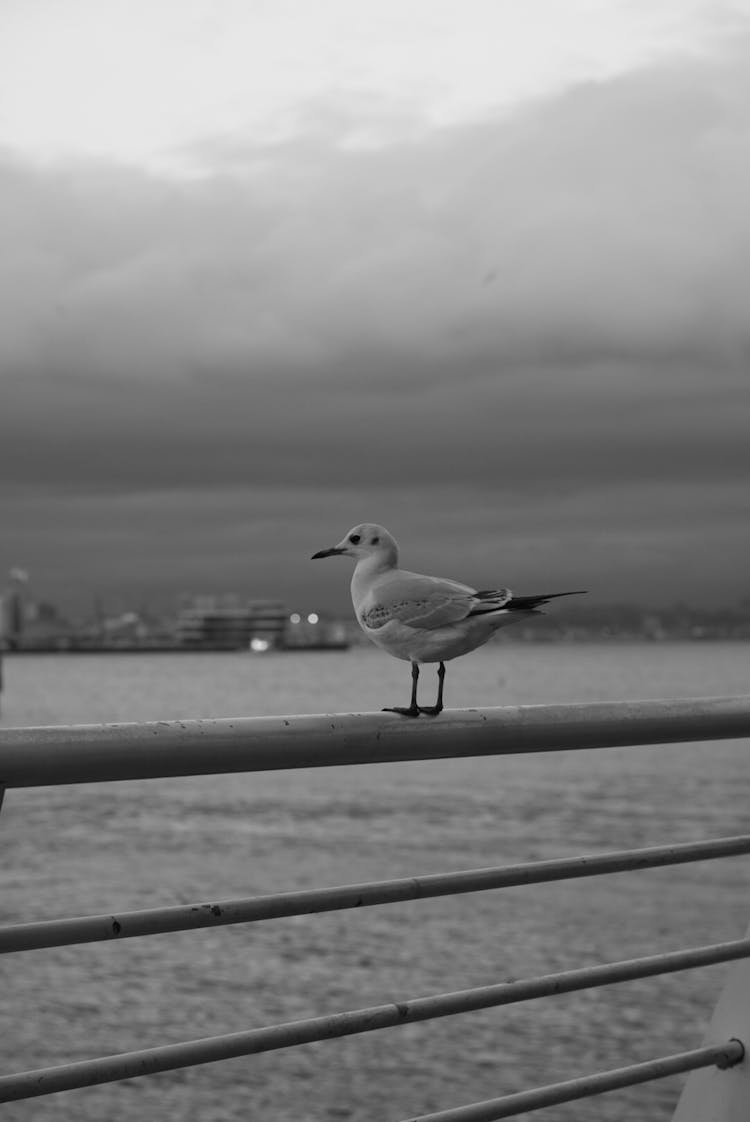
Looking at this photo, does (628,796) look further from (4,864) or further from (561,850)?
(4,864)

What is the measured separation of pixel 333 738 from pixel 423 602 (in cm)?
48

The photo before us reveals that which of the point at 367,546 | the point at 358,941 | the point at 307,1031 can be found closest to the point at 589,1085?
the point at 307,1031

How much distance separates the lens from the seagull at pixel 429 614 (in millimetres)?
2209

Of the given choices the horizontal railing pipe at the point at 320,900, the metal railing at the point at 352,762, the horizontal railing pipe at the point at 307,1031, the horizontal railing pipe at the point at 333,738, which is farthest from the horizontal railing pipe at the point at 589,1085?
the horizontal railing pipe at the point at 333,738

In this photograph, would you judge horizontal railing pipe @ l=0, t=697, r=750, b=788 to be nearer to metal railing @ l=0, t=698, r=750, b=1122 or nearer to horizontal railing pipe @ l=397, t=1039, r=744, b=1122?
metal railing @ l=0, t=698, r=750, b=1122

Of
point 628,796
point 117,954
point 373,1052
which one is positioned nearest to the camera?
point 373,1052

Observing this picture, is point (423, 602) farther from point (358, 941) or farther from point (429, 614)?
point (358, 941)

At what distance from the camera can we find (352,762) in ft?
6.05

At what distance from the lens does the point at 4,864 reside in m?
32.2

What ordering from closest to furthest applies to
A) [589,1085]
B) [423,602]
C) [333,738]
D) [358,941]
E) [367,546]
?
[333,738] → [589,1085] → [423,602] → [367,546] → [358,941]

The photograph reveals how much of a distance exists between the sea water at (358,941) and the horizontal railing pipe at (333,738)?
27.8 feet

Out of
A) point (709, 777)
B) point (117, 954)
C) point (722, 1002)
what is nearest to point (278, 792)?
point (709, 777)

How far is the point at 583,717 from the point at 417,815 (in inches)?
1573

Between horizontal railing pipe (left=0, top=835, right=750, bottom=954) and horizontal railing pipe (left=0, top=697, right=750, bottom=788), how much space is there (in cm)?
16
